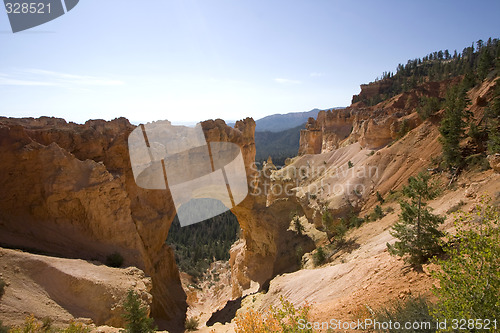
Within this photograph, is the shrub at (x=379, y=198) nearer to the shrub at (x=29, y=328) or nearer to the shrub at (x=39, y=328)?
the shrub at (x=39, y=328)

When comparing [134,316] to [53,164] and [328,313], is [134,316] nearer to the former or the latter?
[328,313]

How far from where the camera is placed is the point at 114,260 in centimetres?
1547

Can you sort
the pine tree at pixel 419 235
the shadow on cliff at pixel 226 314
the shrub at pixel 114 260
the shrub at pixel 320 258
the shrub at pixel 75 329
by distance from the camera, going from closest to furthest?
the shrub at pixel 75 329 < the pine tree at pixel 419 235 < the shrub at pixel 114 260 < the shrub at pixel 320 258 < the shadow on cliff at pixel 226 314

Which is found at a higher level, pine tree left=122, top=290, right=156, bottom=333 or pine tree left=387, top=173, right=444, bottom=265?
pine tree left=387, top=173, right=444, bottom=265

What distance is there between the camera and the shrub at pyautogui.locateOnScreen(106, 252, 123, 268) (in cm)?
1530

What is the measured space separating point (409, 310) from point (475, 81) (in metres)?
38.5

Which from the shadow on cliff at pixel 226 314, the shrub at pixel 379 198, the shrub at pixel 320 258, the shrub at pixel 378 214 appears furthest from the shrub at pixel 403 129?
the shadow on cliff at pixel 226 314

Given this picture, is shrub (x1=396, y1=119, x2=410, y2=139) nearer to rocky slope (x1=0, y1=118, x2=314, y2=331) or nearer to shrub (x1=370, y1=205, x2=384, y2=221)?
shrub (x1=370, y1=205, x2=384, y2=221)

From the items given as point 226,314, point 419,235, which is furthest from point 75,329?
point 226,314

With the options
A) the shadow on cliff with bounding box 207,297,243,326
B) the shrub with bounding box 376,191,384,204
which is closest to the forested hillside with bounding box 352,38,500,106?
the shrub with bounding box 376,191,384,204

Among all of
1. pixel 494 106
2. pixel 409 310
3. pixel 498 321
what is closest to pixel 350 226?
pixel 494 106

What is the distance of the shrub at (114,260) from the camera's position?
15.3 meters

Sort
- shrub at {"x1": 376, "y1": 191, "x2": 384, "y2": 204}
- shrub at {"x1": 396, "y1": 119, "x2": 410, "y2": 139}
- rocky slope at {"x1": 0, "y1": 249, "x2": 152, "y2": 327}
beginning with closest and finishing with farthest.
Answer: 1. rocky slope at {"x1": 0, "y1": 249, "x2": 152, "y2": 327}
2. shrub at {"x1": 376, "y1": 191, "x2": 384, "y2": 204}
3. shrub at {"x1": 396, "y1": 119, "x2": 410, "y2": 139}

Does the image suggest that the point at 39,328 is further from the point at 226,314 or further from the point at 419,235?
the point at 226,314
